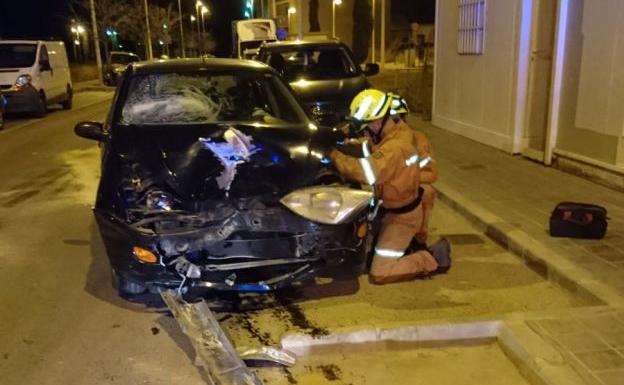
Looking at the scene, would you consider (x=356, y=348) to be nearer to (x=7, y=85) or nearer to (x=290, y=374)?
(x=290, y=374)

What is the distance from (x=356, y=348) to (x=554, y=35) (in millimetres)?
5954

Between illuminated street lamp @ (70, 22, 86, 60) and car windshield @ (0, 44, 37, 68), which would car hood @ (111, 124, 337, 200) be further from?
illuminated street lamp @ (70, 22, 86, 60)

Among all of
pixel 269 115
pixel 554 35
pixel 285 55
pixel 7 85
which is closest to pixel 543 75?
pixel 554 35

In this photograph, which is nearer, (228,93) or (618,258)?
(618,258)

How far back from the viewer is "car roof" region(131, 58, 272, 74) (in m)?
6.01

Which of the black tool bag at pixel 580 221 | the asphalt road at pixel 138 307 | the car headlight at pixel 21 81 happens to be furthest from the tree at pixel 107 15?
the black tool bag at pixel 580 221

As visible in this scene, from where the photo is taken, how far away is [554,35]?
27.2ft

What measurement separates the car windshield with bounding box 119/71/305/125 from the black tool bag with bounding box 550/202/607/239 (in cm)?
242

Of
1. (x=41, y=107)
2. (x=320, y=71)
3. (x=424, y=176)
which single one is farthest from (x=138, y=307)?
(x=41, y=107)

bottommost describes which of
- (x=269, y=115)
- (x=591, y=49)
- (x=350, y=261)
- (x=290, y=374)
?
(x=290, y=374)

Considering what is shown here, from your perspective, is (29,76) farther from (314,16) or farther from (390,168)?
(314,16)

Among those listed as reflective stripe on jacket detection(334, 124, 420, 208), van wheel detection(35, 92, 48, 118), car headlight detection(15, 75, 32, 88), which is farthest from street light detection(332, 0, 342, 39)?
reflective stripe on jacket detection(334, 124, 420, 208)

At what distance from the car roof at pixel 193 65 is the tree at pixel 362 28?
1194 inches

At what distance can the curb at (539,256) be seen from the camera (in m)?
4.48
